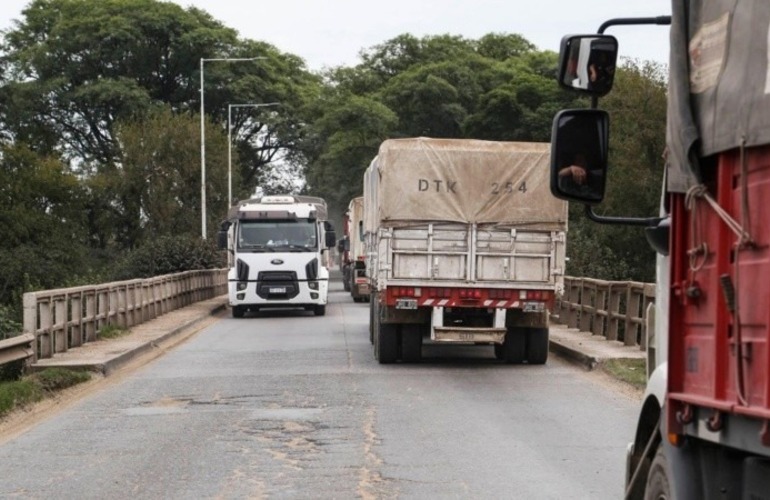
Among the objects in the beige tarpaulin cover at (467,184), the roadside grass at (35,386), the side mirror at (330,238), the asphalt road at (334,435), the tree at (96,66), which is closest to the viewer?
the asphalt road at (334,435)

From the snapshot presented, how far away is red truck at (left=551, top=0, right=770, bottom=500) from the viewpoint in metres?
4.43

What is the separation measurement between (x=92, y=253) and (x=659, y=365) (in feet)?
204

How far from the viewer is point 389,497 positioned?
9.52 meters

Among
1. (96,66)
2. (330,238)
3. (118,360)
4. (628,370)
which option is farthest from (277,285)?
(96,66)

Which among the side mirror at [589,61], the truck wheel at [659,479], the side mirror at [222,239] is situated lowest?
the truck wheel at [659,479]

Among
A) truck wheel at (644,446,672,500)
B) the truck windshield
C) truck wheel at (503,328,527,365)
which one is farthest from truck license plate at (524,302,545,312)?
the truck windshield

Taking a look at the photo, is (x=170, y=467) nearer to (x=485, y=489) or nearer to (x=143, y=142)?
(x=485, y=489)

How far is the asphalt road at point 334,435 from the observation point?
10109 millimetres

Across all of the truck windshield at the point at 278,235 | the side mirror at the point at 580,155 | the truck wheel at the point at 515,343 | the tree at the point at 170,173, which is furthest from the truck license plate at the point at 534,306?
the tree at the point at 170,173

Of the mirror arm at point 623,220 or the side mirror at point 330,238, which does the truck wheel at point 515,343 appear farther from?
the side mirror at point 330,238

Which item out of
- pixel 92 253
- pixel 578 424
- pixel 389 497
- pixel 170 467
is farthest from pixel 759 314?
pixel 92 253

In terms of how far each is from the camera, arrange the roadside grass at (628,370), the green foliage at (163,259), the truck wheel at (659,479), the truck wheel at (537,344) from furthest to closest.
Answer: the green foliage at (163,259), the truck wheel at (537,344), the roadside grass at (628,370), the truck wheel at (659,479)

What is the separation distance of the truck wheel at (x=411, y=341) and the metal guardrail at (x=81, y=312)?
197 inches

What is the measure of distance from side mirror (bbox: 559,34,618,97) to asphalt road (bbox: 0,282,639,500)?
14.7 feet
